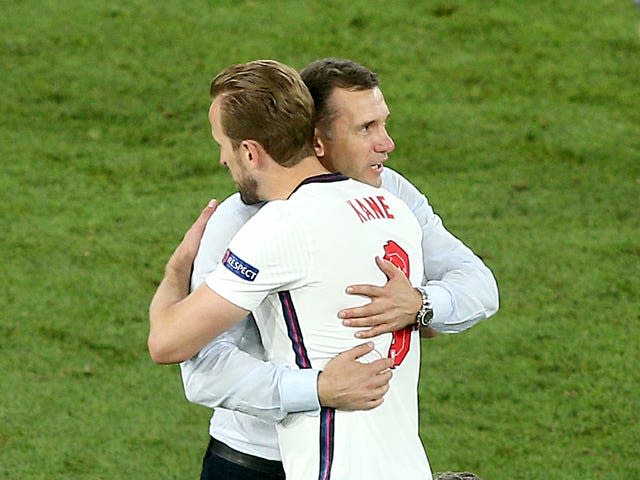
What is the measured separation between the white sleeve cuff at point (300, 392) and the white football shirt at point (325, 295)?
0.12 ft

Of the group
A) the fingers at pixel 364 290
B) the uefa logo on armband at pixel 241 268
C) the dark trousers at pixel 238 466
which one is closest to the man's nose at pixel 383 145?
the fingers at pixel 364 290

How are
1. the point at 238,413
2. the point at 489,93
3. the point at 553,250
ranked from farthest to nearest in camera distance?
the point at 489,93
the point at 553,250
the point at 238,413

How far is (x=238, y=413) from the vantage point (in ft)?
9.24

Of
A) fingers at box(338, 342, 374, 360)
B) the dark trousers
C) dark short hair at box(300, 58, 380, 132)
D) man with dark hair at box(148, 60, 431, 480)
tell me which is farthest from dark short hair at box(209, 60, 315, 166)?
the dark trousers

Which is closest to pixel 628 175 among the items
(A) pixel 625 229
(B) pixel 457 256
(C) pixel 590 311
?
(A) pixel 625 229

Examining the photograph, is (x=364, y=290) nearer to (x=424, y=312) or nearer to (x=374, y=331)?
(x=374, y=331)

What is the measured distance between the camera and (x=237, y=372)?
8.44ft

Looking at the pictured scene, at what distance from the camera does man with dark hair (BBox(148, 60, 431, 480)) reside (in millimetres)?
2451

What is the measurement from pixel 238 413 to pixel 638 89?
23.3 ft

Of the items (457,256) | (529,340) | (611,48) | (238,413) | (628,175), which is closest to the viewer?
(238,413)

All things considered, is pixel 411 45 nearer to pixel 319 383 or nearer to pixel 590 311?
pixel 590 311

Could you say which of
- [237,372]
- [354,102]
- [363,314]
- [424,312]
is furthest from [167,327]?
[354,102]

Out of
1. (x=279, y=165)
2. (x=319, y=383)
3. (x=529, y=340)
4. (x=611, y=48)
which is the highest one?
(x=279, y=165)

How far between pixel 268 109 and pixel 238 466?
84 cm
